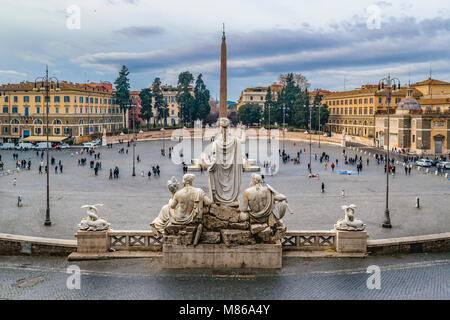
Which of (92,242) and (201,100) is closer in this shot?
(92,242)

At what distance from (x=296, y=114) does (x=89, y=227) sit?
74027 millimetres

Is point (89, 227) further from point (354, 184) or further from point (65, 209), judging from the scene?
point (354, 184)

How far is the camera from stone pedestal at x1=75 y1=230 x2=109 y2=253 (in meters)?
12.6

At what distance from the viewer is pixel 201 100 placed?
9194cm

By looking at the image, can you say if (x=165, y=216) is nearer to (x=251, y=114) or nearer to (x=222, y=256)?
(x=222, y=256)

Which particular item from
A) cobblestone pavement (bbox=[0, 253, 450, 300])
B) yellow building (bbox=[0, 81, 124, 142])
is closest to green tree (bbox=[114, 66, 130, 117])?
yellow building (bbox=[0, 81, 124, 142])

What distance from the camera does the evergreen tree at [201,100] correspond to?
8956 centimetres

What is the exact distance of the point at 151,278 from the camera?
1126 cm

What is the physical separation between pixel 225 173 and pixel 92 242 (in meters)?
4.29

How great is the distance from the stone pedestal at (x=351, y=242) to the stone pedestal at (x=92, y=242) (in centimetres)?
673

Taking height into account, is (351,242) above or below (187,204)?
below

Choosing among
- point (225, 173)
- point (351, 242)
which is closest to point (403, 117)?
point (351, 242)

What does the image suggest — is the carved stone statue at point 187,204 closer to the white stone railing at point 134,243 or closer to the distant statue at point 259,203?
the distant statue at point 259,203
